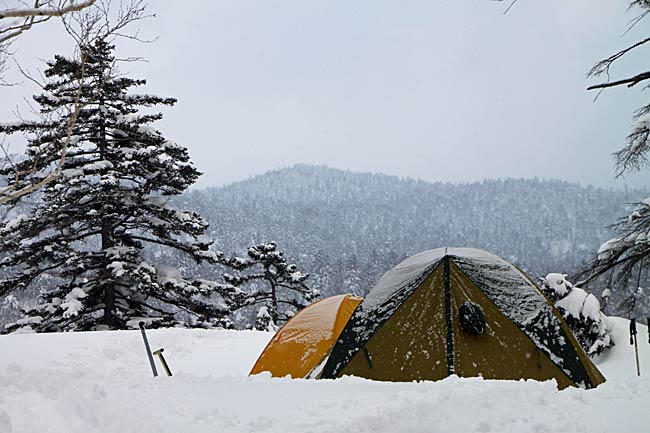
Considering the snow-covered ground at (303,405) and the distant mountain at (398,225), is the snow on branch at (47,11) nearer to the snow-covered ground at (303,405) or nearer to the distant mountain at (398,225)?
the snow-covered ground at (303,405)

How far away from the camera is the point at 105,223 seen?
15.5m

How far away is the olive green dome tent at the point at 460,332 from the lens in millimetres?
4859

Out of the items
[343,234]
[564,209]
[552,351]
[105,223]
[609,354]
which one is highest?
[564,209]

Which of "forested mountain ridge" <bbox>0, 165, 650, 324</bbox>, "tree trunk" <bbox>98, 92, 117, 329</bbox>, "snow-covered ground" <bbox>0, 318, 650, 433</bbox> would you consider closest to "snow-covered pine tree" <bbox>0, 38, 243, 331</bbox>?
"tree trunk" <bbox>98, 92, 117, 329</bbox>

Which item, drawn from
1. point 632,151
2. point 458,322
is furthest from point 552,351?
point 632,151

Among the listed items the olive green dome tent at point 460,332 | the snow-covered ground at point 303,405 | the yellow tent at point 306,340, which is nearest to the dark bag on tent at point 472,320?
the olive green dome tent at point 460,332

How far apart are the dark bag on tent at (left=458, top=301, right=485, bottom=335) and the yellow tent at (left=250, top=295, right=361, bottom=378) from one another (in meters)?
1.86

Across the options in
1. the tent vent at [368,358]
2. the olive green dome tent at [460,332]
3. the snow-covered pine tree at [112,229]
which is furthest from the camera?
the snow-covered pine tree at [112,229]

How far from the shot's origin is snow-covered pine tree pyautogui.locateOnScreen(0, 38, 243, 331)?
14.9m

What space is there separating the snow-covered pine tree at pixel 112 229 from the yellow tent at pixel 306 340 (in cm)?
914

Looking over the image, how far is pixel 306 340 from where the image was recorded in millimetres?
6492

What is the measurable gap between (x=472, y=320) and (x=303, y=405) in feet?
6.93

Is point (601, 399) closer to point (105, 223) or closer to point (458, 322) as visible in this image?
point (458, 322)

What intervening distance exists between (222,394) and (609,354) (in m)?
8.39
